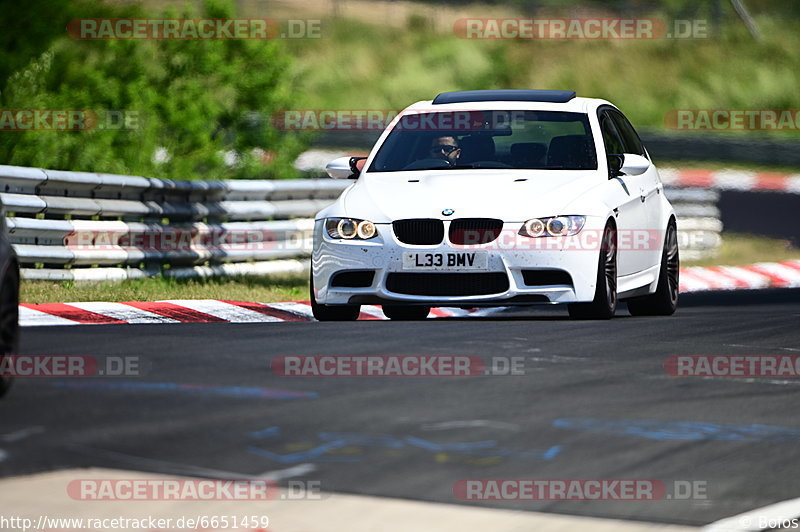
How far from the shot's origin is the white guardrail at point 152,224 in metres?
13.1

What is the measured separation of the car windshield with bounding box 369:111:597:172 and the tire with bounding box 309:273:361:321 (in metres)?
1.20

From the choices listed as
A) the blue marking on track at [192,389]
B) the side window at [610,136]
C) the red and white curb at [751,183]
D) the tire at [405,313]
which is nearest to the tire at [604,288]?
the side window at [610,136]

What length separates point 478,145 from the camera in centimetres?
1220

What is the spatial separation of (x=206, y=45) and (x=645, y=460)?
18.0 metres

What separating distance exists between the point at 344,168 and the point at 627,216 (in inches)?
86.0

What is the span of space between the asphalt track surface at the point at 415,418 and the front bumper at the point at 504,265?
785mm

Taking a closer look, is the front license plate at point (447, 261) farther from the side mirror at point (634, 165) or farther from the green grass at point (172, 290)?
the green grass at point (172, 290)

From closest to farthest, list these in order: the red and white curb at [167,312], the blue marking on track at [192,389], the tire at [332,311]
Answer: the blue marking on track at [192,389] < the red and white curb at [167,312] < the tire at [332,311]

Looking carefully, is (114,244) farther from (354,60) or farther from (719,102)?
(354,60)

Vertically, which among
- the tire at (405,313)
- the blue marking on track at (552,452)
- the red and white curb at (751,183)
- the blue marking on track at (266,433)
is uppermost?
the red and white curb at (751,183)

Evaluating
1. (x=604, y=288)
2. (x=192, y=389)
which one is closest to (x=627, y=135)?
(x=604, y=288)

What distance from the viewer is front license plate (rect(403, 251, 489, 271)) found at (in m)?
10.8

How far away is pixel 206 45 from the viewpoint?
2366 cm

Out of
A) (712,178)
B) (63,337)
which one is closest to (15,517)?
(63,337)
